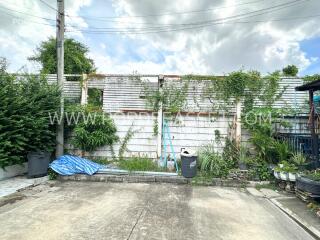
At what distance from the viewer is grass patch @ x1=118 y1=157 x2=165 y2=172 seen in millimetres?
6652

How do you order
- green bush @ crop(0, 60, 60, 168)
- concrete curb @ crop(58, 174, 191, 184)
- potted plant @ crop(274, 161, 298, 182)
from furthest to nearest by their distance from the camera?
1. concrete curb @ crop(58, 174, 191, 184)
2. green bush @ crop(0, 60, 60, 168)
3. potted plant @ crop(274, 161, 298, 182)

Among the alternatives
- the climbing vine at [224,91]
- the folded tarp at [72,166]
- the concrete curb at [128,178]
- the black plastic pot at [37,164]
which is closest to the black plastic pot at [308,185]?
the concrete curb at [128,178]

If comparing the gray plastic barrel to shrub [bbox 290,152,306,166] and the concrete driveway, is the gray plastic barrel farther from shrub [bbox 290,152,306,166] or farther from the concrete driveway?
shrub [bbox 290,152,306,166]

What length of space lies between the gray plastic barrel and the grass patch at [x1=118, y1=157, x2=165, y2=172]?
819 millimetres

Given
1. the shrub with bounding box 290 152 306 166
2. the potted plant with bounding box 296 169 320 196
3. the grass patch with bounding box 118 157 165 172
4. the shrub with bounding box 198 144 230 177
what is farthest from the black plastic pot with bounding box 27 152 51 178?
the shrub with bounding box 290 152 306 166

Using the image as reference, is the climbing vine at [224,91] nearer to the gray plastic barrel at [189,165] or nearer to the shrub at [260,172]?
the gray plastic barrel at [189,165]

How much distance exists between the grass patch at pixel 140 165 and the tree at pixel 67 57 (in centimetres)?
1111

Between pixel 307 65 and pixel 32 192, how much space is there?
9170 mm

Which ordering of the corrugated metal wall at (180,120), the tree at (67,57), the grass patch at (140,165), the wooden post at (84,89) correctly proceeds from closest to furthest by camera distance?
1. the grass patch at (140,165)
2. the corrugated metal wall at (180,120)
3. the wooden post at (84,89)
4. the tree at (67,57)

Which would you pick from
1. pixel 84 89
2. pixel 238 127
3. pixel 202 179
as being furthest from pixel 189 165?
pixel 84 89

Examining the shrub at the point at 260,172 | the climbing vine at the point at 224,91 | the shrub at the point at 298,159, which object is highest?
the climbing vine at the point at 224,91

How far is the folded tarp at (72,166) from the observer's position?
6.25 metres

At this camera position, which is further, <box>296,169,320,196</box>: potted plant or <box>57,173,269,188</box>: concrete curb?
<box>57,173,269,188</box>: concrete curb

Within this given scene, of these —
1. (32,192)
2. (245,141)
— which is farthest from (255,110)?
(32,192)
